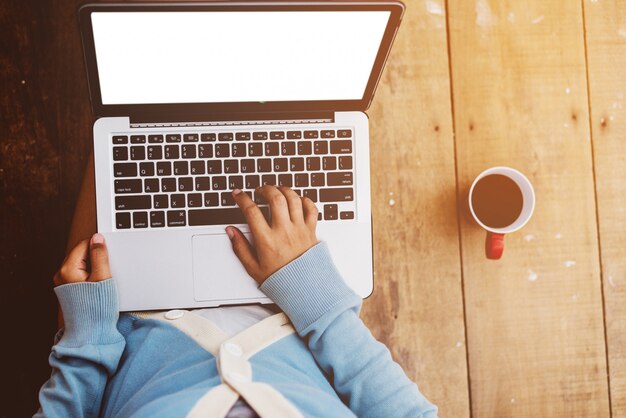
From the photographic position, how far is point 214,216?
73 cm

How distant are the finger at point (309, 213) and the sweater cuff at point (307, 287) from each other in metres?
0.03

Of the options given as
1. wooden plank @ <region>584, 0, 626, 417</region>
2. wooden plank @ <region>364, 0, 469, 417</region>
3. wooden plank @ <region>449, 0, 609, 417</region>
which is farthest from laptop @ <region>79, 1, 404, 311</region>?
wooden plank @ <region>584, 0, 626, 417</region>

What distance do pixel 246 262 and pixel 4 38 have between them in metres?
0.58

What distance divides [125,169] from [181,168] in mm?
76

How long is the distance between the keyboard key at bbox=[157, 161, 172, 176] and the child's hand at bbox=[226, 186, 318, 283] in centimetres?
10

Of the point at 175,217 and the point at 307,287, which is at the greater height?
the point at 175,217

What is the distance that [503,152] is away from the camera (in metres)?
A: 0.85

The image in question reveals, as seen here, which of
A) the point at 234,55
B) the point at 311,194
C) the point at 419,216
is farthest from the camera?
the point at 419,216

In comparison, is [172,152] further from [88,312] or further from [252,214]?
[88,312]

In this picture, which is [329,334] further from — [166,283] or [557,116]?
[557,116]

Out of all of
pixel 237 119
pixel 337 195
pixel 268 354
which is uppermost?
pixel 237 119

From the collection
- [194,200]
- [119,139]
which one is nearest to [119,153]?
[119,139]

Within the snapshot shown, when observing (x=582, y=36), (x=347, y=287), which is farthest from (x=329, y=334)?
(x=582, y=36)

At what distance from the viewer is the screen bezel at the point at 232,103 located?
558mm
